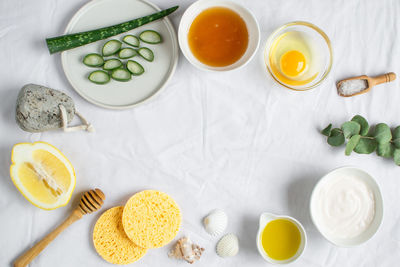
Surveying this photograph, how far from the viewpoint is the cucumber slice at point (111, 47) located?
1.26 m

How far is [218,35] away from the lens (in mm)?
1241

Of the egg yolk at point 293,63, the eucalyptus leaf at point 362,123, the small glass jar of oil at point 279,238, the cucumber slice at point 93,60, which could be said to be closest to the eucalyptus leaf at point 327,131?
the eucalyptus leaf at point 362,123

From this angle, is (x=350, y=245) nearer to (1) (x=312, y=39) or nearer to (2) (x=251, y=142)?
(2) (x=251, y=142)

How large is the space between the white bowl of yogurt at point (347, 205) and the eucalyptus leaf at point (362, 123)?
14 centimetres

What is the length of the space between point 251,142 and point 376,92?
0.49 meters

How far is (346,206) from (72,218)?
93 cm

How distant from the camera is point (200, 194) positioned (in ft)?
4.26

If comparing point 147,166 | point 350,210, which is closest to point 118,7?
point 147,166

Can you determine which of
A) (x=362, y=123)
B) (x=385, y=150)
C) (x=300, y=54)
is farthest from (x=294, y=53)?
(x=385, y=150)

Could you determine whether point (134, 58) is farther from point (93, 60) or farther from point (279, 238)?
point (279, 238)

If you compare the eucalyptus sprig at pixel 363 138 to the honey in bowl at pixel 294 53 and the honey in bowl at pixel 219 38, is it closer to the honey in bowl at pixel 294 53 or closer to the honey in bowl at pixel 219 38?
the honey in bowl at pixel 294 53

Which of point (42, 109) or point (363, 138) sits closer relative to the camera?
point (42, 109)

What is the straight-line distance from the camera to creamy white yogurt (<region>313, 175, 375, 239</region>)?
1261 mm

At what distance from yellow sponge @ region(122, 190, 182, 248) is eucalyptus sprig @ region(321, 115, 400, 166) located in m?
0.60
